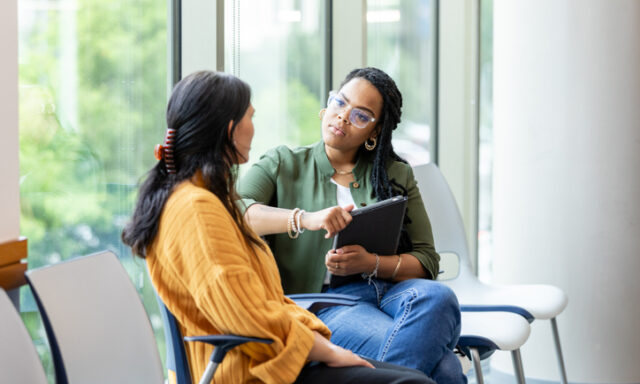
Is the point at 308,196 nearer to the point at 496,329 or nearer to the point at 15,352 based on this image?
the point at 496,329

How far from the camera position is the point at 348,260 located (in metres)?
2.27

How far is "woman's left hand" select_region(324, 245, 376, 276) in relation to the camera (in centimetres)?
226

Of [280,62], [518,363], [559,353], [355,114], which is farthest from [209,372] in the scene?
[559,353]

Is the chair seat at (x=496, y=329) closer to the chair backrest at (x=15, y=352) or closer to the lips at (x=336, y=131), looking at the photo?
the lips at (x=336, y=131)

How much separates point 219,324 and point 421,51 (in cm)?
343

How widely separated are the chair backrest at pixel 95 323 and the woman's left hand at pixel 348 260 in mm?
604

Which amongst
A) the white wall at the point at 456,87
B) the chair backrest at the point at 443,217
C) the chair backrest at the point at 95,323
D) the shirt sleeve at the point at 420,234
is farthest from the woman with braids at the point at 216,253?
the white wall at the point at 456,87

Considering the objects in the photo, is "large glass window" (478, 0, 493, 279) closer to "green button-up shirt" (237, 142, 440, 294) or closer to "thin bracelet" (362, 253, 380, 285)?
"green button-up shirt" (237, 142, 440, 294)

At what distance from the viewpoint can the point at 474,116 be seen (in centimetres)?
498

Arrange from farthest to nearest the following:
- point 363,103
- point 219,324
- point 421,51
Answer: point 421,51 < point 363,103 < point 219,324

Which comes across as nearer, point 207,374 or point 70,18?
point 207,374

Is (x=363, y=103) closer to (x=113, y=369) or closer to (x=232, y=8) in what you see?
(x=232, y=8)

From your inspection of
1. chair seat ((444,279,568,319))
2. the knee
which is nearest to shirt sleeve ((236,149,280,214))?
the knee

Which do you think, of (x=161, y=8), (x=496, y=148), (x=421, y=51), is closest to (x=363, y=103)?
(x=161, y=8)
